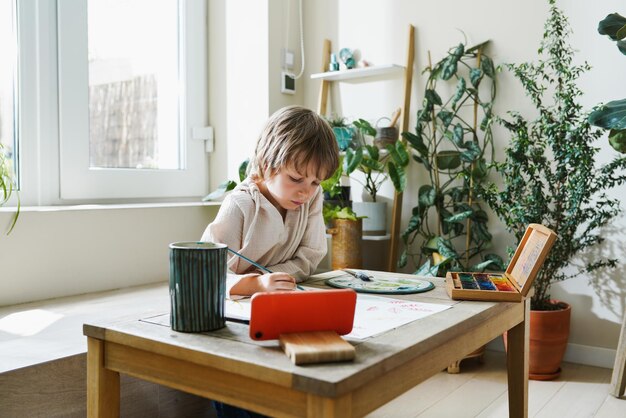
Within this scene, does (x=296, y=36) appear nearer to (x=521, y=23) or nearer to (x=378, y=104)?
(x=378, y=104)

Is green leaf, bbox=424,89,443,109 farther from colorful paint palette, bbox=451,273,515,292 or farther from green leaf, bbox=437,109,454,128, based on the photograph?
colorful paint palette, bbox=451,273,515,292

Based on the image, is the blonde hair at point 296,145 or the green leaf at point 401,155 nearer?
the blonde hair at point 296,145

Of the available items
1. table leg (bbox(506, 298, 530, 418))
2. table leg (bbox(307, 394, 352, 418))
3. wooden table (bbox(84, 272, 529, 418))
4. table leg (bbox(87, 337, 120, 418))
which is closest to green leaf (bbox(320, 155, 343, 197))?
table leg (bbox(506, 298, 530, 418))

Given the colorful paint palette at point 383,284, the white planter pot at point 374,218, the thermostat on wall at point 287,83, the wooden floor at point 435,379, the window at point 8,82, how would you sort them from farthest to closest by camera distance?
the thermostat on wall at point 287,83 < the white planter pot at point 374,218 < the window at point 8,82 < the wooden floor at point 435,379 < the colorful paint palette at point 383,284

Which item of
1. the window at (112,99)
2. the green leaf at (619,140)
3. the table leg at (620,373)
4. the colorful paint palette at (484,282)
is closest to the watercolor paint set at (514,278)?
the colorful paint palette at (484,282)

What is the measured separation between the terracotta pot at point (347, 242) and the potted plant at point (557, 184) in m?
0.59

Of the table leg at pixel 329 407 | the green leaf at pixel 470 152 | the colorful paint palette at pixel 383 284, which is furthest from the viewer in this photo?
the green leaf at pixel 470 152

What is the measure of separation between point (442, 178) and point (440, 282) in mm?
1494

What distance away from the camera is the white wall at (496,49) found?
2367 mm

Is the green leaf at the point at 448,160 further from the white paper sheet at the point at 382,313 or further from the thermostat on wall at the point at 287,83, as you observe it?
the white paper sheet at the point at 382,313

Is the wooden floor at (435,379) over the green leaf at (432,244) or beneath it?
beneath

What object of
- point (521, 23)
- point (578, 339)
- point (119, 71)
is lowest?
point (578, 339)

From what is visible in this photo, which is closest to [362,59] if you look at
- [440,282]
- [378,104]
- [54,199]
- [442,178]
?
[378,104]

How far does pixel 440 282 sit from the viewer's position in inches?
52.8
